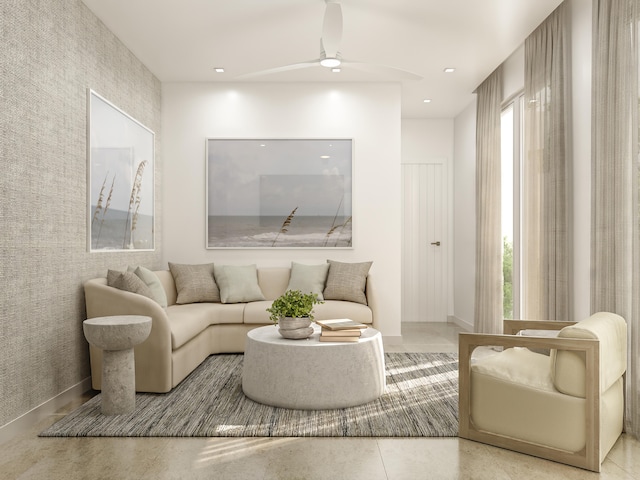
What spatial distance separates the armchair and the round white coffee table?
733mm

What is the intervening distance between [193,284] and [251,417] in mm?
2320

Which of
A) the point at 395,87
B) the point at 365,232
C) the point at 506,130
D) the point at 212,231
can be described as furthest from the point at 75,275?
the point at 506,130

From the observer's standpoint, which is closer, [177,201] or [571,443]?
[571,443]

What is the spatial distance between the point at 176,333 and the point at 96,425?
36.5 inches

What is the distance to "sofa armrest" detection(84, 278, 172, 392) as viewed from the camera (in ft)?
11.9

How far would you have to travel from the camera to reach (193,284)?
204 inches

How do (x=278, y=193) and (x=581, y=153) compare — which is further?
(x=278, y=193)

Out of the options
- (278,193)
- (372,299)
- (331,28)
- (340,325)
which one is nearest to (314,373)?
(340,325)

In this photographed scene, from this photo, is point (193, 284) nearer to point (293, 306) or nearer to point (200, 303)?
point (200, 303)

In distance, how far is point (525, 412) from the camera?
2582 mm

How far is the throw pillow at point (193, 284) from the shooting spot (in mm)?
5133

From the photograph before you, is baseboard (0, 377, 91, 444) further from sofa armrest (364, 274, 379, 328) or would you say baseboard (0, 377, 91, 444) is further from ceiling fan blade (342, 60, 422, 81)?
ceiling fan blade (342, 60, 422, 81)

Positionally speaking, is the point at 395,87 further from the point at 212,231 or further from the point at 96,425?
the point at 96,425

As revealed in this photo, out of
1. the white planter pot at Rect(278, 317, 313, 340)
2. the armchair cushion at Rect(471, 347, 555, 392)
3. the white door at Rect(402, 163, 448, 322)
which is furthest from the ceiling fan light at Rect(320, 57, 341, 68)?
the white door at Rect(402, 163, 448, 322)
